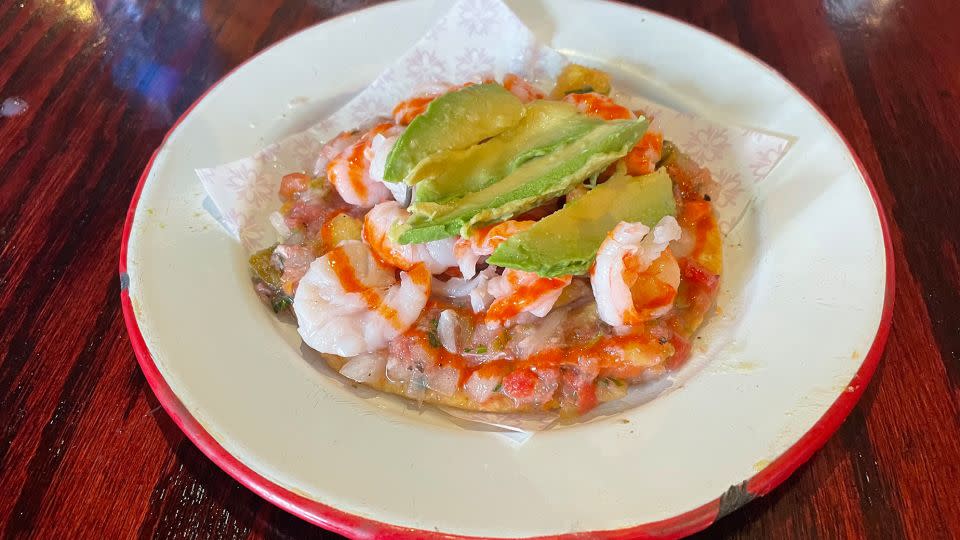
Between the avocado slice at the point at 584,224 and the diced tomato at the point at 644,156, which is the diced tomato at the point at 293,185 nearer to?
the avocado slice at the point at 584,224

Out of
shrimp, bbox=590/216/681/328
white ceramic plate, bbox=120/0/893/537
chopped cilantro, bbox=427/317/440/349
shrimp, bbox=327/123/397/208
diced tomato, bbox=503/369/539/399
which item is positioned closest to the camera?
white ceramic plate, bbox=120/0/893/537

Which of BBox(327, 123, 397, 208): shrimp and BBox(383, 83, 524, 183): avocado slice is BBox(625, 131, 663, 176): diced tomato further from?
BBox(327, 123, 397, 208): shrimp

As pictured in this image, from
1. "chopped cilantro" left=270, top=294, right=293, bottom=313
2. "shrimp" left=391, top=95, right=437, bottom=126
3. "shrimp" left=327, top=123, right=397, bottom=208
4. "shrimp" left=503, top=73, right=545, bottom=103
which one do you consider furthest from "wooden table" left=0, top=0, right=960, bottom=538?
"shrimp" left=503, top=73, right=545, bottom=103

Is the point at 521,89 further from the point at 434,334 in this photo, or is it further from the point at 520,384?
the point at 520,384

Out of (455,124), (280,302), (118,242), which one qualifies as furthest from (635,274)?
(118,242)

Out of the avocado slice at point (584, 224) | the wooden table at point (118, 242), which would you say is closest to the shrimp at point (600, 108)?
the avocado slice at point (584, 224)

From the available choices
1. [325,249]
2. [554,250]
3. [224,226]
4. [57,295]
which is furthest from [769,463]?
[57,295]

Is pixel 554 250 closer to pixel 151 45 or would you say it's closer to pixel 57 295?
pixel 57 295
